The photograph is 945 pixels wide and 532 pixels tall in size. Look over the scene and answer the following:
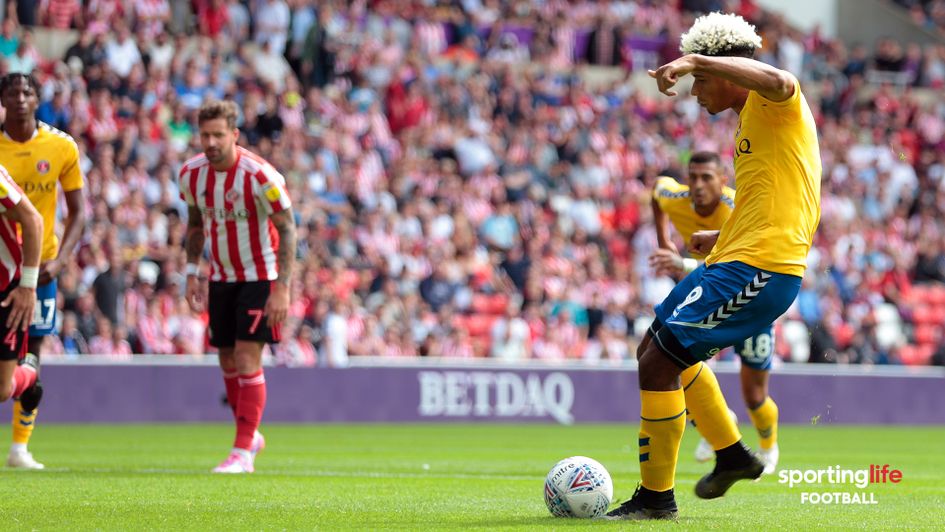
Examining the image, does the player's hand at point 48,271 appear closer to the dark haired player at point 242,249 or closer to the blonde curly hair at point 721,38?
the dark haired player at point 242,249

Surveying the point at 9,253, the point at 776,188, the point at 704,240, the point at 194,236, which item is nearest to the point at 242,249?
the point at 194,236

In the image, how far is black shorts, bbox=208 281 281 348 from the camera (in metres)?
10.7

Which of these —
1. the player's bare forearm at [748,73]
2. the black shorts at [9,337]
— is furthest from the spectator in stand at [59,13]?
the player's bare forearm at [748,73]

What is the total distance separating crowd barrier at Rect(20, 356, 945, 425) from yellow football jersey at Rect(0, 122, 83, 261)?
277 inches

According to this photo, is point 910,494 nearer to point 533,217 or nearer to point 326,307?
point 326,307

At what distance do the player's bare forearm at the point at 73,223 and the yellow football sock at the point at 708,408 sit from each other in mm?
4506

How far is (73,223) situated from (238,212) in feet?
3.76

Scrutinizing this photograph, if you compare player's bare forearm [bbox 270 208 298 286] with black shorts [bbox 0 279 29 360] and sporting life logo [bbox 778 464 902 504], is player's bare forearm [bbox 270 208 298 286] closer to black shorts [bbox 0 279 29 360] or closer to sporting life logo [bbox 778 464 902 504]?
black shorts [bbox 0 279 29 360]

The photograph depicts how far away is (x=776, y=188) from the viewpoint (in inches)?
287

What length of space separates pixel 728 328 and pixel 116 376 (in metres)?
12.1

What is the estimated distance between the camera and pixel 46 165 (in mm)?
10586

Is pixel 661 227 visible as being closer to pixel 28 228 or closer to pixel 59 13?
pixel 28 228

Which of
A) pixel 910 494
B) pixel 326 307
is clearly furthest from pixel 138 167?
pixel 910 494

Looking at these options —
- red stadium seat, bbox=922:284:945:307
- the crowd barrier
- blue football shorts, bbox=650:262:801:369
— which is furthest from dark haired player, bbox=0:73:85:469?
red stadium seat, bbox=922:284:945:307
